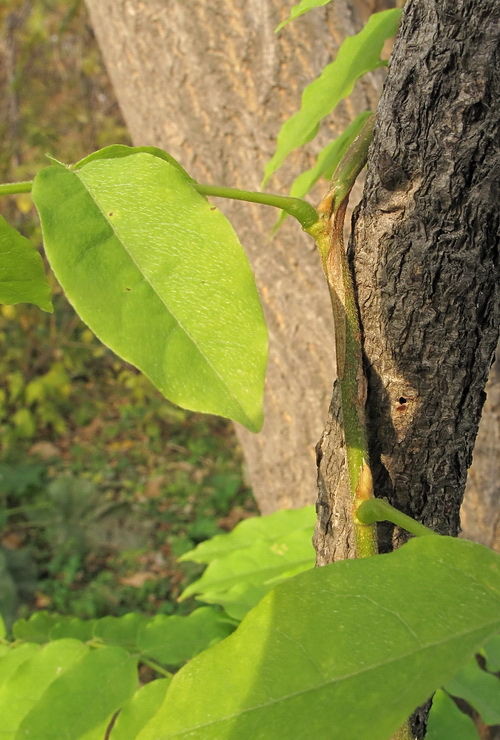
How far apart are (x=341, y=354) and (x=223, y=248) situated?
A: 275mm

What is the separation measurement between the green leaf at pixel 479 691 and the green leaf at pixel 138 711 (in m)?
0.46

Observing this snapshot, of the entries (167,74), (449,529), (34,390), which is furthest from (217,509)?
(449,529)

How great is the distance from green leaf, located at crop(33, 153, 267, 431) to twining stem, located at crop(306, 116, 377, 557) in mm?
222

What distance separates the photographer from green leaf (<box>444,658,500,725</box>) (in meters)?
1.04

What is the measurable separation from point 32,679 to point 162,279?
716mm

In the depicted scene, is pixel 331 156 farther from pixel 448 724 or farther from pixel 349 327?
pixel 448 724

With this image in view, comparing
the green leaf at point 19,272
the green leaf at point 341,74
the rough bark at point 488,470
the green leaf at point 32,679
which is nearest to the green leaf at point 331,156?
the green leaf at point 341,74

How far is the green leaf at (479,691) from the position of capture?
104cm

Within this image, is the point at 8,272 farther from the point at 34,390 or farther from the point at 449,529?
the point at 34,390

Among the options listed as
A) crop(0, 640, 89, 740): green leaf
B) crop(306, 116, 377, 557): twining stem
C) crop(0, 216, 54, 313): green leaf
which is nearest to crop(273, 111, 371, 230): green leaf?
crop(306, 116, 377, 557): twining stem

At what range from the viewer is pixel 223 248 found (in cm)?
43

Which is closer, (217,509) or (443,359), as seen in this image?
(443,359)

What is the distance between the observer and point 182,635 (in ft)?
3.41

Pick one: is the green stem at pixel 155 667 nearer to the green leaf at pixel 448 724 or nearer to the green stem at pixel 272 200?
the green leaf at pixel 448 724
